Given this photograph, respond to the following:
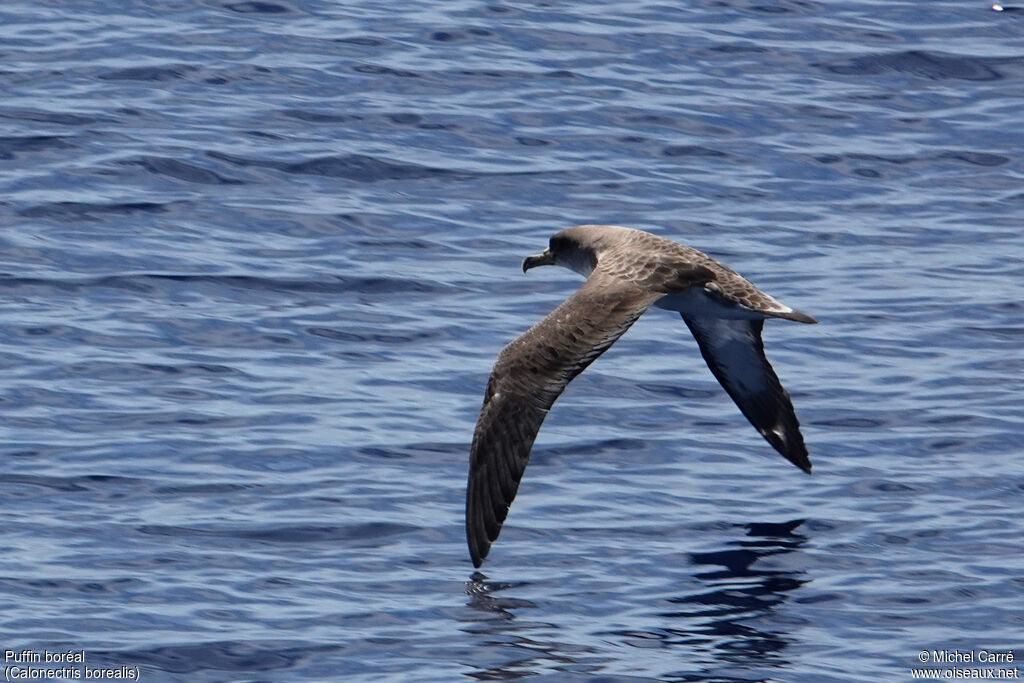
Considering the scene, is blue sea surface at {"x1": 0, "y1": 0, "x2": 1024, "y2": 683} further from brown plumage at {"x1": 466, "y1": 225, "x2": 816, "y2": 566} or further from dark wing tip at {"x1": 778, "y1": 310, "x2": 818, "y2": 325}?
dark wing tip at {"x1": 778, "y1": 310, "x2": 818, "y2": 325}

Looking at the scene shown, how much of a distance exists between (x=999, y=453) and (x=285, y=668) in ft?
15.2

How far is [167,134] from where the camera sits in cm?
1636

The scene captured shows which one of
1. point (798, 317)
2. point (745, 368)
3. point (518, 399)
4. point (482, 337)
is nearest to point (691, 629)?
point (518, 399)

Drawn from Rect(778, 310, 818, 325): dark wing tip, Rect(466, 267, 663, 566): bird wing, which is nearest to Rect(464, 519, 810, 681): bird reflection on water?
Rect(466, 267, 663, 566): bird wing

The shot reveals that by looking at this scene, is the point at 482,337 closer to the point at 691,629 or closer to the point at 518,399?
the point at 518,399

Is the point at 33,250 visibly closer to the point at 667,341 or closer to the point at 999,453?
the point at 667,341

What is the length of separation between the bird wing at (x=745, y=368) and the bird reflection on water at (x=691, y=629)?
150cm

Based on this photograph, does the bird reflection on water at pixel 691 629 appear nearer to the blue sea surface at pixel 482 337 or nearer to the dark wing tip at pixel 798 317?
the blue sea surface at pixel 482 337

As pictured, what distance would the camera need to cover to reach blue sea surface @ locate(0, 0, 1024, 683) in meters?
9.41

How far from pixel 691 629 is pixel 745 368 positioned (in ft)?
9.54

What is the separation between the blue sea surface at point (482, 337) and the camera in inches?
371

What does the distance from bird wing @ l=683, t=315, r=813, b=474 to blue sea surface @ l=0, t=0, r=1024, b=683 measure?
0.82 feet

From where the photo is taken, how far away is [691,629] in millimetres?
9297

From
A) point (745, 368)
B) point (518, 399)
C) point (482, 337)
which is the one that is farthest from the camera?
point (482, 337)
